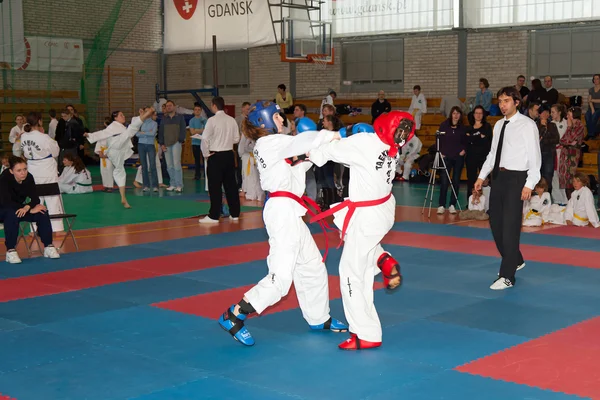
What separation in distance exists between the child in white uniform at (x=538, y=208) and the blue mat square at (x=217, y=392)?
27.3 feet

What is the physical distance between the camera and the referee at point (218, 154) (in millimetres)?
12680

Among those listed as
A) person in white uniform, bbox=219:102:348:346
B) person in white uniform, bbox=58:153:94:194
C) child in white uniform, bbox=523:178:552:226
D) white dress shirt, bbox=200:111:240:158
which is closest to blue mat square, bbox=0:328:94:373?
person in white uniform, bbox=219:102:348:346

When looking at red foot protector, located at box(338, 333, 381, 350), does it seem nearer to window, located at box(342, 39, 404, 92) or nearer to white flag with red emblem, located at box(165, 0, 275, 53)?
window, located at box(342, 39, 404, 92)

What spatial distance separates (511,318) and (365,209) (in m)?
1.94

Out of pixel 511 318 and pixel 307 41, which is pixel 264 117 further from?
pixel 307 41

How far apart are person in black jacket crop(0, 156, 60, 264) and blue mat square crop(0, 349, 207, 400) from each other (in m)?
4.27

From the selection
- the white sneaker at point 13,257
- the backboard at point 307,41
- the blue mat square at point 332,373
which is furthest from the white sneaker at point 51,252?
the backboard at point 307,41

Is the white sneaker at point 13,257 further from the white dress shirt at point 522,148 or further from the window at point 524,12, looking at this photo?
the window at point 524,12

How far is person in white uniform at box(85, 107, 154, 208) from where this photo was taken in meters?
14.5

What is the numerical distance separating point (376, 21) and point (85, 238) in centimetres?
1470

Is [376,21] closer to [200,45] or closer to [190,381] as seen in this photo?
[200,45]

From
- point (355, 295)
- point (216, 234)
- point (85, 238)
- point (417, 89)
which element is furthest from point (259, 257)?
point (417, 89)

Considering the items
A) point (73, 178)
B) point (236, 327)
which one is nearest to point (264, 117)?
point (236, 327)

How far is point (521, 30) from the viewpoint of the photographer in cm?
2106
